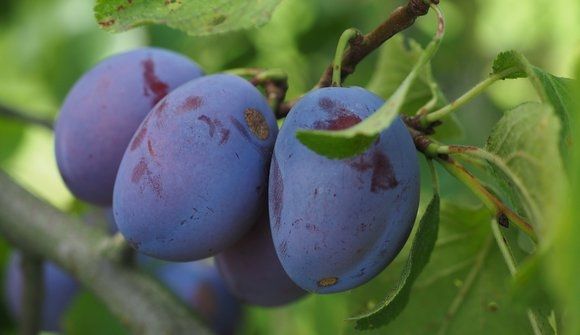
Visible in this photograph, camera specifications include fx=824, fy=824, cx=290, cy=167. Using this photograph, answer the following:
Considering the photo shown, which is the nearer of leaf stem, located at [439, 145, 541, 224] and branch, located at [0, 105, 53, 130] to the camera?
leaf stem, located at [439, 145, 541, 224]

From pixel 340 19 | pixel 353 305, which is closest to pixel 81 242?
pixel 353 305

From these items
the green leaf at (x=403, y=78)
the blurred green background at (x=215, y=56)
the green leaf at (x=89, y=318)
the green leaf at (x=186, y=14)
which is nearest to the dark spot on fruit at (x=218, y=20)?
the green leaf at (x=186, y=14)

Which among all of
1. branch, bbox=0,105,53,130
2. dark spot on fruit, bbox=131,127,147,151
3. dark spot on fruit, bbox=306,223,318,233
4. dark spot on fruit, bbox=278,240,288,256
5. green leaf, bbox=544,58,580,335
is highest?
green leaf, bbox=544,58,580,335

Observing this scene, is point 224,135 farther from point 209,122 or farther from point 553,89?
point 553,89

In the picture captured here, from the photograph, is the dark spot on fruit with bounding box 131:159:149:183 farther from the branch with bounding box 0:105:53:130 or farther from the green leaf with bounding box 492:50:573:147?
the branch with bounding box 0:105:53:130

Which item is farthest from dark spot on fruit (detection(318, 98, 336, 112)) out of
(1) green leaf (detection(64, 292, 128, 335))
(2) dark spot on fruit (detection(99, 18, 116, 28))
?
(1) green leaf (detection(64, 292, 128, 335))

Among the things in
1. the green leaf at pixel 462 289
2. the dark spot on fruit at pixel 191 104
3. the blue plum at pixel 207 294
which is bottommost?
the blue plum at pixel 207 294

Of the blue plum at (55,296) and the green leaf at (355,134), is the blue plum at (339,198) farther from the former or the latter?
the blue plum at (55,296)
